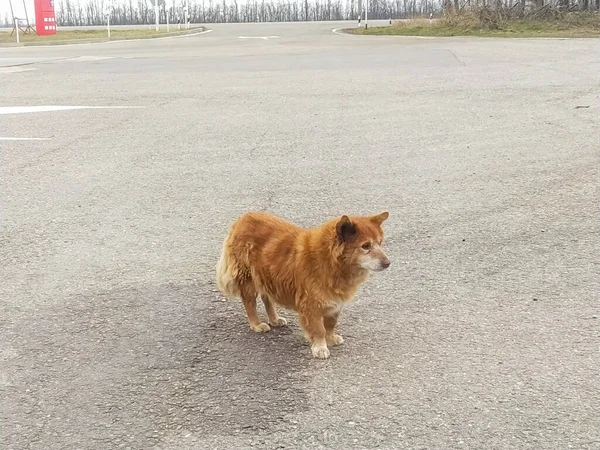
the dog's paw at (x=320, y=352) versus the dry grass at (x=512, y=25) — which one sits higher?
the dry grass at (x=512, y=25)

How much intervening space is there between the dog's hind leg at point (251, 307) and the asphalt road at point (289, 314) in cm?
5

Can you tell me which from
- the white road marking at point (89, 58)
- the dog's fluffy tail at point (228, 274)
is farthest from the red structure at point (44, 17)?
the dog's fluffy tail at point (228, 274)

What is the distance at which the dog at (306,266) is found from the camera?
3.58m

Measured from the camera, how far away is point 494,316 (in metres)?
4.18

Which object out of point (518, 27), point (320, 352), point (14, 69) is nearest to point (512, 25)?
point (518, 27)

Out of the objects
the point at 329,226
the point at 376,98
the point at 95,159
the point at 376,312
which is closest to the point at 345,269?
the point at 329,226

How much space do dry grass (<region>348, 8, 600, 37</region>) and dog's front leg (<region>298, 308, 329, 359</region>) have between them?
25.6 m

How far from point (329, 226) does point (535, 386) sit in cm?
129

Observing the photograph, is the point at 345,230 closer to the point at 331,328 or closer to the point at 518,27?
the point at 331,328

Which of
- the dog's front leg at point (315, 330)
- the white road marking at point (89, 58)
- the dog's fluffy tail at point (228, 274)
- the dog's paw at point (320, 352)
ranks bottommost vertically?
the dog's paw at point (320, 352)

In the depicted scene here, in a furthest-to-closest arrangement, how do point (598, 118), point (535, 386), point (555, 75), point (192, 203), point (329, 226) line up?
point (555, 75) → point (598, 118) → point (192, 203) → point (329, 226) → point (535, 386)

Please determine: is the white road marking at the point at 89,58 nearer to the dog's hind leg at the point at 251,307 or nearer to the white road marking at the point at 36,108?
the white road marking at the point at 36,108

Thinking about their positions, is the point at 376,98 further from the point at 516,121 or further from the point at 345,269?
the point at 345,269

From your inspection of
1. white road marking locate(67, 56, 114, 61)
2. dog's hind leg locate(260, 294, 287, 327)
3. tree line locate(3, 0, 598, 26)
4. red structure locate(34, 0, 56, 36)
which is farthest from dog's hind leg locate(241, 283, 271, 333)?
tree line locate(3, 0, 598, 26)
